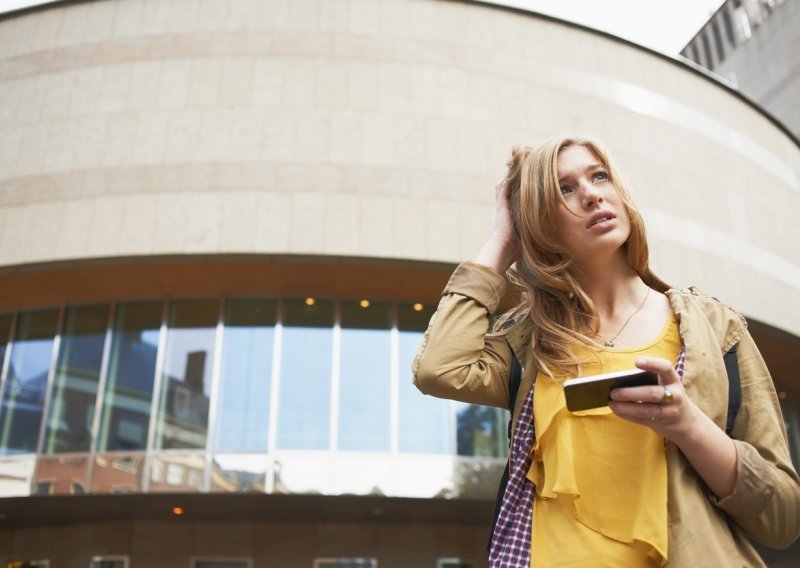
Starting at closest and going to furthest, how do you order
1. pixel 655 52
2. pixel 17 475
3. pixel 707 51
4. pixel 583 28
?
pixel 17 475 → pixel 583 28 → pixel 655 52 → pixel 707 51

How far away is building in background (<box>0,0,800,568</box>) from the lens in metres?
10.7

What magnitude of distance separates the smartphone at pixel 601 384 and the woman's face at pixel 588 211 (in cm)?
53

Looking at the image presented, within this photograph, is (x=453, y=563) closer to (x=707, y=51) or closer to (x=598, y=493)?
(x=598, y=493)

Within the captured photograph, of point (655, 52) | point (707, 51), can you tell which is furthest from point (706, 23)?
point (655, 52)

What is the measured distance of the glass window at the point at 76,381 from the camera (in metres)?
11.2

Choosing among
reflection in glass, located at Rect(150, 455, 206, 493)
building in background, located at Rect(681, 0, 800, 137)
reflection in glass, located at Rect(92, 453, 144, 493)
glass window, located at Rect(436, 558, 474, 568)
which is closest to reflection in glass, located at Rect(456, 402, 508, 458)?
glass window, located at Rect(436, 558, 474, 568)

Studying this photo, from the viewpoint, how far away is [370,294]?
12.0 m

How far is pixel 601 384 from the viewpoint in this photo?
120cm

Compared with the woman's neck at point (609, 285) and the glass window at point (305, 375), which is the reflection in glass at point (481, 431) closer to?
the glass window at point (305, 375)

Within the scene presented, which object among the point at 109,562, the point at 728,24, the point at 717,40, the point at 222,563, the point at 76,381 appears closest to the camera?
the point at 76,381

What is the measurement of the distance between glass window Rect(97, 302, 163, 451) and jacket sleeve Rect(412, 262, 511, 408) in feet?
33.7

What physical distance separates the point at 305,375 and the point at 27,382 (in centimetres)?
517

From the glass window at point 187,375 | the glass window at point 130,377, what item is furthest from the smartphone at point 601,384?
the glass window at point 130,377

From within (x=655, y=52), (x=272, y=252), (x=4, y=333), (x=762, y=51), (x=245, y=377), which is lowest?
(x=245, y=377)
